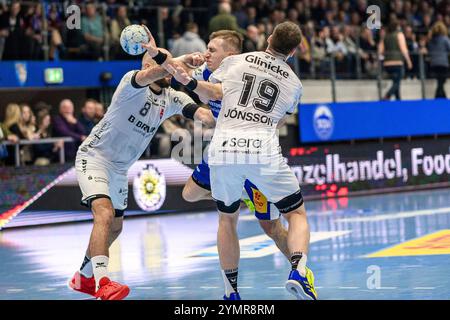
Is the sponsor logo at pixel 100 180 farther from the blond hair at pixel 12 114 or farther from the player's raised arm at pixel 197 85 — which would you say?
the blond hair at pixel 12 114

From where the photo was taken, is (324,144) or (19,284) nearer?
(19,284)

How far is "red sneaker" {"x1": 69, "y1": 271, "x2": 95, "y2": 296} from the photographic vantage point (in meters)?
9.37

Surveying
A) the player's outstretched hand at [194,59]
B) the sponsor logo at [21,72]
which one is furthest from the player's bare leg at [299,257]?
the sponsor logo at [21,72]

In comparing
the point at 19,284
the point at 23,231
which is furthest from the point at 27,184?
the point at 19,284

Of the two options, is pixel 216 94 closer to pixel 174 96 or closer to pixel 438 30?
pixel 174 96

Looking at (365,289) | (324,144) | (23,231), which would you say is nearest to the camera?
(365,289)

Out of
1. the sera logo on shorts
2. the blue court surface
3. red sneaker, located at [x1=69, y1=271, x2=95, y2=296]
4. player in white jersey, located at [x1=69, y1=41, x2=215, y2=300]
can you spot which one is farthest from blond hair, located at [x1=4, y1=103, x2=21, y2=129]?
red sneaker, located at [x1=69, y1=271, x2=95, y2=296]

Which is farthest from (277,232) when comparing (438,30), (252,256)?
(438,30)

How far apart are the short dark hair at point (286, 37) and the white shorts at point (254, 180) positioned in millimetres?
913

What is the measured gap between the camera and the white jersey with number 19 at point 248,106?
27.4 feet

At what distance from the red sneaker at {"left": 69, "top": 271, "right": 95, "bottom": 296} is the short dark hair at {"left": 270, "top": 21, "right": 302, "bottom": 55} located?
2758 millimetres
